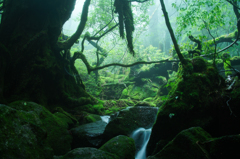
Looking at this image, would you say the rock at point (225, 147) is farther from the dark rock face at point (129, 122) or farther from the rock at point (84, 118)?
the rock at point (84, 118)

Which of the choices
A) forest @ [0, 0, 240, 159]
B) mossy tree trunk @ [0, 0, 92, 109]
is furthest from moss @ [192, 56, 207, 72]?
mossy tree trunk @ [0, 0, 92, 109]

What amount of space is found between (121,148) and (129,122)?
2.79m

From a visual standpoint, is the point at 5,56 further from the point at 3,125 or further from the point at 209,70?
the point at 209,70

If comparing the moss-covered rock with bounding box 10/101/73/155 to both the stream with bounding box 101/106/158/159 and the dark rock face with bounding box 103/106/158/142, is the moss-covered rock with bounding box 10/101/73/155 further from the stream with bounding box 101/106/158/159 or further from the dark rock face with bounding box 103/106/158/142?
the stream with bounding box 101/106/158/159

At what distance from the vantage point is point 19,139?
2.14 m

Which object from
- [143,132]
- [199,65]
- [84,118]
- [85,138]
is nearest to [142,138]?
[143,132]

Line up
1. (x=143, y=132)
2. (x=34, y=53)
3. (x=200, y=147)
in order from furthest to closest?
1. (x=34, y=53)
2. (x=143, y=132)
3. (x=200, y=147)

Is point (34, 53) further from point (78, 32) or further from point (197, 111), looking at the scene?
point (197, 111)

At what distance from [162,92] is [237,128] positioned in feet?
31.0

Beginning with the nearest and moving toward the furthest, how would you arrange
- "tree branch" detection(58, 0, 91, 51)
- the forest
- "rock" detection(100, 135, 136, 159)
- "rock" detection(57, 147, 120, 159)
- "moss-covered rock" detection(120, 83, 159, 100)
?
1. "rock" detection(57, 147, 120, 159)
2. the forest
3. "rock" detection(100, 135, 136, 159)
4. "tree branch" detection(58, 0, 91, 51)
5. "moss-covered rock" detection(120, 83, 159, 100)

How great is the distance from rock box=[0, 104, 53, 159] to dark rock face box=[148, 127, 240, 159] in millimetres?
2209

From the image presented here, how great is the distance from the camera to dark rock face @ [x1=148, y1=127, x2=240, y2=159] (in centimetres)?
224

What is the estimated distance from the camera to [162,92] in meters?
12.7

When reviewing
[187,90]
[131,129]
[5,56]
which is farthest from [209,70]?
[5,56]
